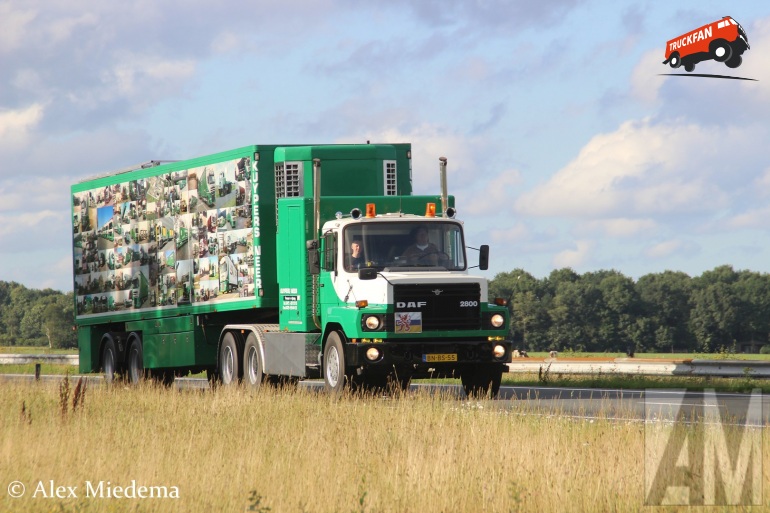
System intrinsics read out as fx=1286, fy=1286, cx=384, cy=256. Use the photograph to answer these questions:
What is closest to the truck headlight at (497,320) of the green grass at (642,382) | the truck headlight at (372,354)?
the truck headlight at (372,354)

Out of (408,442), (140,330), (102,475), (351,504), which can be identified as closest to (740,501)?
(351,504)

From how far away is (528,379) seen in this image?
101ft

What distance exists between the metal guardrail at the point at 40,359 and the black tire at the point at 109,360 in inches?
681

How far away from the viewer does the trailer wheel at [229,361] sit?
24312 mm

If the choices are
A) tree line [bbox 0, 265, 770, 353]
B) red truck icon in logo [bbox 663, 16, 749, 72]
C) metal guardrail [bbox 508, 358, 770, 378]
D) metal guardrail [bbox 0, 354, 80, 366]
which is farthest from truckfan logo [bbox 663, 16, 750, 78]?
tree line [bbox 0, 265, 770, 353]

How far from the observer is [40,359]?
50469 mm

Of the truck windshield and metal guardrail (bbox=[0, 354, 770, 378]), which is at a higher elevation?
the truck windshield

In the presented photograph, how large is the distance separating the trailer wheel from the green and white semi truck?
3 centimetres

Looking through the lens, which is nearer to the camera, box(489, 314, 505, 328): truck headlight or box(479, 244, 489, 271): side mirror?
box(489, 314, 505, 328): truck headlight

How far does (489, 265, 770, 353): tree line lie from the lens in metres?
149

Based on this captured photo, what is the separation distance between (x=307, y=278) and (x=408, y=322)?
94.6 inches

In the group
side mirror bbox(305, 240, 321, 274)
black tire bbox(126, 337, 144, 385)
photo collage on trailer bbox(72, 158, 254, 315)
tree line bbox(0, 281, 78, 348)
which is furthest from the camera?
tree line bbox(0, 281, 78, 348)

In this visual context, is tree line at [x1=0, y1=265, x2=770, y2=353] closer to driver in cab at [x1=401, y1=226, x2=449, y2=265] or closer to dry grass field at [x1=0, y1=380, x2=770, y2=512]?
driver in cab at [x1=401, y1=226, x2=449, y2=265]

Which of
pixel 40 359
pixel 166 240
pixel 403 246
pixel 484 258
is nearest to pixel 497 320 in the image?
pixel 484 258
